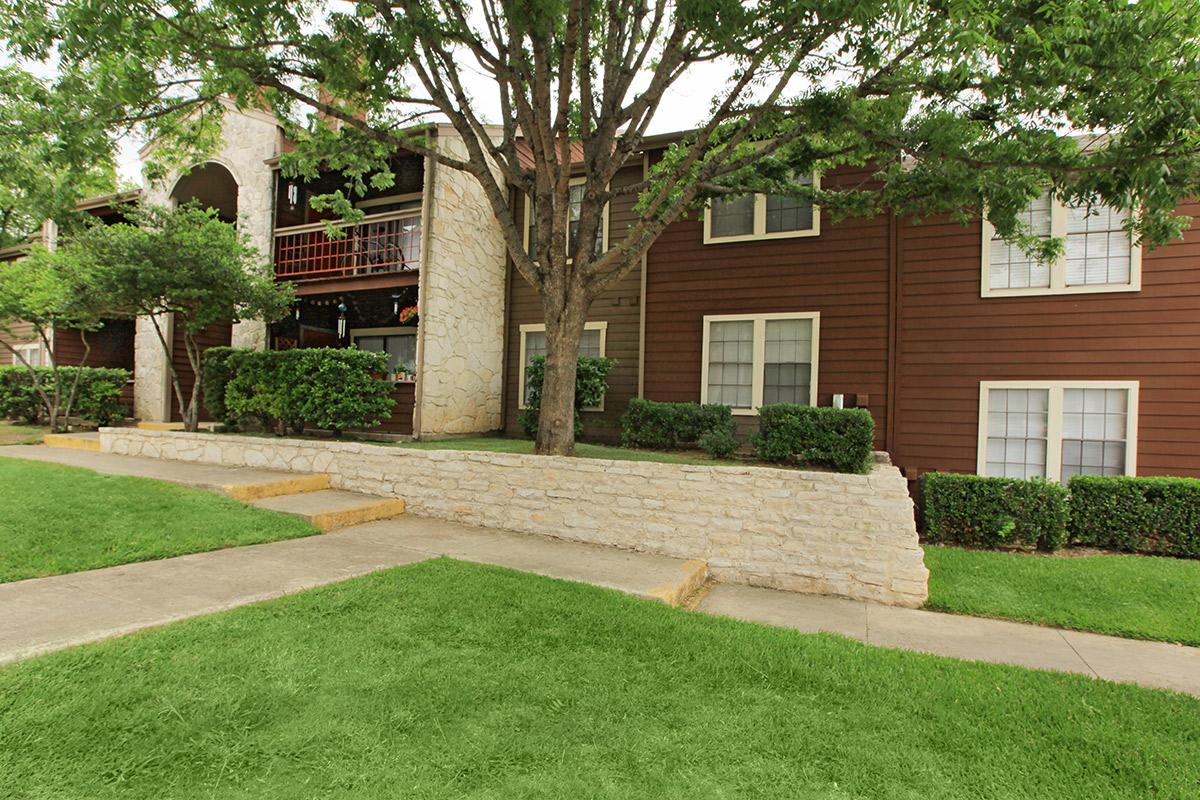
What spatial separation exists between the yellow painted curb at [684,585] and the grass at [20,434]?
11.5 meters

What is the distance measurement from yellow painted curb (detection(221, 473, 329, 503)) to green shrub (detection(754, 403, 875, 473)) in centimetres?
579

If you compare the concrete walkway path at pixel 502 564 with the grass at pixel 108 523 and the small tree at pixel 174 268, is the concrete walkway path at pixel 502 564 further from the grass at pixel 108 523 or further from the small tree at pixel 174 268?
the small tree at pixel 174 268

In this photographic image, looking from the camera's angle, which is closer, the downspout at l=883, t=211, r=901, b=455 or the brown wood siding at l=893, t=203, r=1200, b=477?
the brown wood siding at l=893, t=203, r=1200, b=477

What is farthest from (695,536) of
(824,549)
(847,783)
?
(847,783)

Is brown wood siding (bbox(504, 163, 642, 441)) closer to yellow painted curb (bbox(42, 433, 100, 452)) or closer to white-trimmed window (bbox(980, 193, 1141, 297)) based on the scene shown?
white-trimmed window (bbox(980, 193, 1141, 297))

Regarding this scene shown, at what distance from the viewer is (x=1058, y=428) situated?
816cm

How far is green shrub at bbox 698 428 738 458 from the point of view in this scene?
26.5 feet

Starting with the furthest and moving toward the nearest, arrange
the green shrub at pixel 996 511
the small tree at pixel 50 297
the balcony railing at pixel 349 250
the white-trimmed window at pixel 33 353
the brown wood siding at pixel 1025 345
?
the white-trimmed window at pixel 33 353
the balcony railing at pixel 349 250
the small tree at pixel 50 297
the brown wood siding at pixel 1025 345
the green shrub at pixel 996 511

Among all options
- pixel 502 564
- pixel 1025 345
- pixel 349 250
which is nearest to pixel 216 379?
pixel 349 250

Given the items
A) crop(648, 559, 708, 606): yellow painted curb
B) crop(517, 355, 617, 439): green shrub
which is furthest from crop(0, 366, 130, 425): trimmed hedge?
crop(648, 559, 708, 606): yellow painted curb

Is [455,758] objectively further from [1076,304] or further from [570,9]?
[1076,304]

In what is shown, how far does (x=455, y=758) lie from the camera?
7.36 ft

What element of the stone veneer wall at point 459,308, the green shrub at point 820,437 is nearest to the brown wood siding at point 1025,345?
the green shrub at point 820,437

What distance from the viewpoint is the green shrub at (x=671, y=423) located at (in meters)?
8.79
